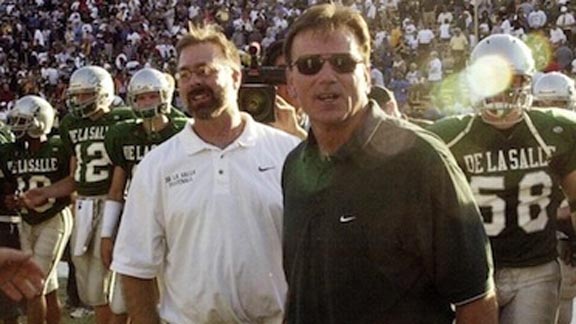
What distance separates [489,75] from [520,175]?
53 centimetres

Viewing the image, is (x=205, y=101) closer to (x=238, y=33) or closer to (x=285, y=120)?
(x=285, y=120)

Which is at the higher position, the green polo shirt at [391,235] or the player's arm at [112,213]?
the green polo shirt at [391,235]

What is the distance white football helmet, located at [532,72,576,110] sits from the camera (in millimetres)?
7219

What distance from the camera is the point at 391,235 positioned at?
2697 millimetres

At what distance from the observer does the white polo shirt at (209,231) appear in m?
3.58

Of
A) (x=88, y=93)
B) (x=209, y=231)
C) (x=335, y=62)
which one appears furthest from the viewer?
(x=88, y=93)

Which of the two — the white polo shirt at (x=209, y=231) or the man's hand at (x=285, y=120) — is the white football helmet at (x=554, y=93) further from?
the white polo shirt at (x=209, y=231)

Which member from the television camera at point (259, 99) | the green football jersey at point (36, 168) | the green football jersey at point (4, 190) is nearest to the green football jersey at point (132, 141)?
the green football jersey at point (36, 168)

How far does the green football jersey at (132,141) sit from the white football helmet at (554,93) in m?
2.59

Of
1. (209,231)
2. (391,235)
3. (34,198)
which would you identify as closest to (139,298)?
(209,231)

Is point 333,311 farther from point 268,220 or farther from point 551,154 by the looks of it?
point 551,154

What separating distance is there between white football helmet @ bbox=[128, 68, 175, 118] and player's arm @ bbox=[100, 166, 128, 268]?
41 cm

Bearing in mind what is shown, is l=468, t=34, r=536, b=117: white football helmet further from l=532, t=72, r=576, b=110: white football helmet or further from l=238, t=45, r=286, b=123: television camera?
l=532, t=72, r=576, b=110: white football helmet

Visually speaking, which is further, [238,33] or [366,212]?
[238,33]
